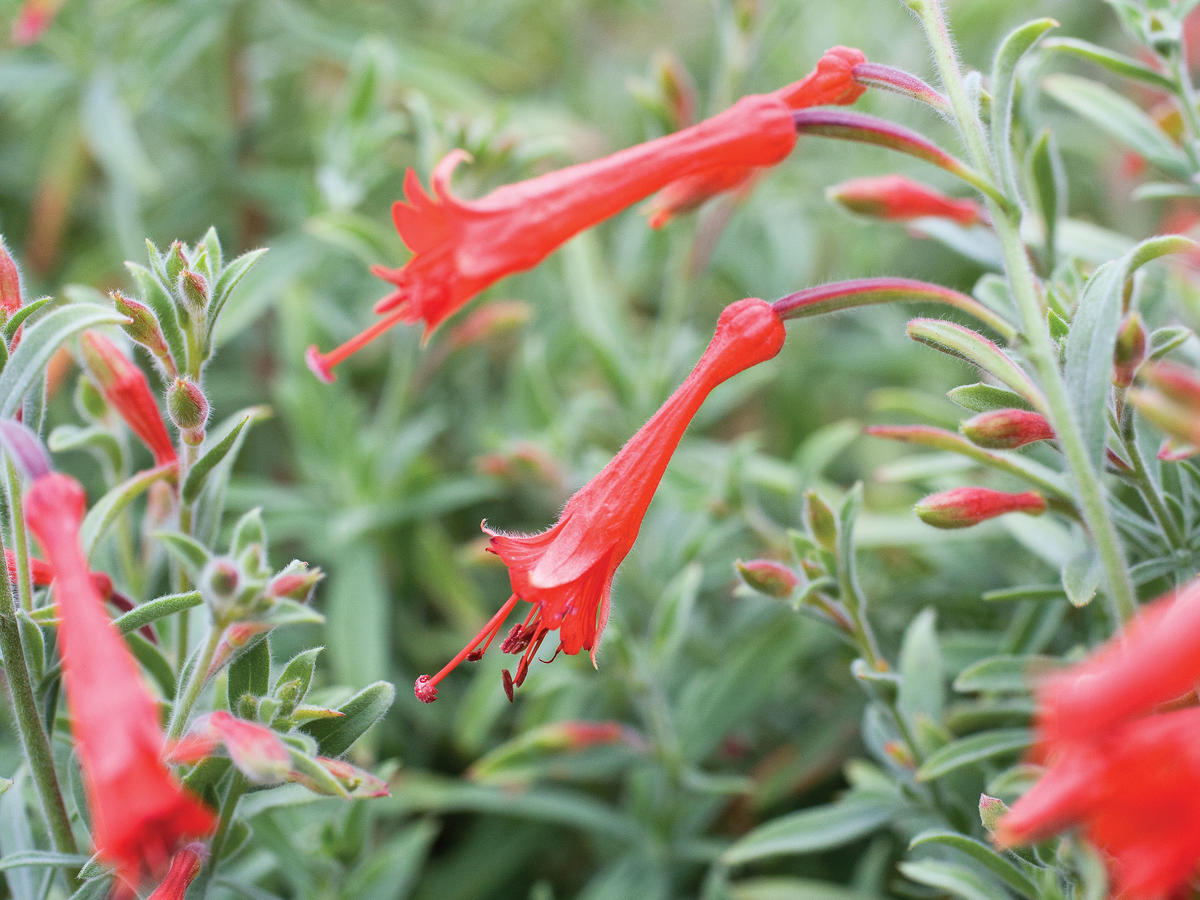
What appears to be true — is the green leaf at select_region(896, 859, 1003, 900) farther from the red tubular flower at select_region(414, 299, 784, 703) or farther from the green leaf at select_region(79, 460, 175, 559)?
the green leaf at select_region(79, 460, 175, 559)

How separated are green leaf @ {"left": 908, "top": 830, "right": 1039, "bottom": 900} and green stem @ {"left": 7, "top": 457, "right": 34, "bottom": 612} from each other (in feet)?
2.79

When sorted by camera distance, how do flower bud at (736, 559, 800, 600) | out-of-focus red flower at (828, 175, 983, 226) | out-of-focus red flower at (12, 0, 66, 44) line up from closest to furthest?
flower bud at (736, 559, 800, 600), out-of-focus red flower at (828, 175, 983, 226), out-of-focus red flower at (12, 0, 66, 44)

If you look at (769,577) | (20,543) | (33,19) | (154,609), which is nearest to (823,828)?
(769,577)

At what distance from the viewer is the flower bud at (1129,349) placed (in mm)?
913

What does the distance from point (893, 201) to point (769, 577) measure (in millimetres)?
523

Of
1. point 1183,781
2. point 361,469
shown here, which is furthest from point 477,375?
point 1183,781

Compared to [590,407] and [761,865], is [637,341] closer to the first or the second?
[590,407]

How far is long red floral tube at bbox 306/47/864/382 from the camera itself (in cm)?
93

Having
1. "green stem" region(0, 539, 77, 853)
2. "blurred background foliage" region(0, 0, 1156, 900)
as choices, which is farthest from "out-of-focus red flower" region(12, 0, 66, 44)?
"green stem" region(0, 539, 77, 853)

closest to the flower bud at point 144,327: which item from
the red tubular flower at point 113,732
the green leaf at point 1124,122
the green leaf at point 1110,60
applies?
the red tubular flower at point 113,732

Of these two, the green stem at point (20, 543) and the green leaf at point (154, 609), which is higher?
the green stem at point (20, 543)

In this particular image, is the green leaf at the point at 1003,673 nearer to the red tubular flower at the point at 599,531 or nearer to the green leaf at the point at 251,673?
the red tubular flower at the point at 599,531

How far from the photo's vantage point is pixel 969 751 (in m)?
1.13

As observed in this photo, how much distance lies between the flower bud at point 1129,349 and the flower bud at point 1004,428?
0.09 m
